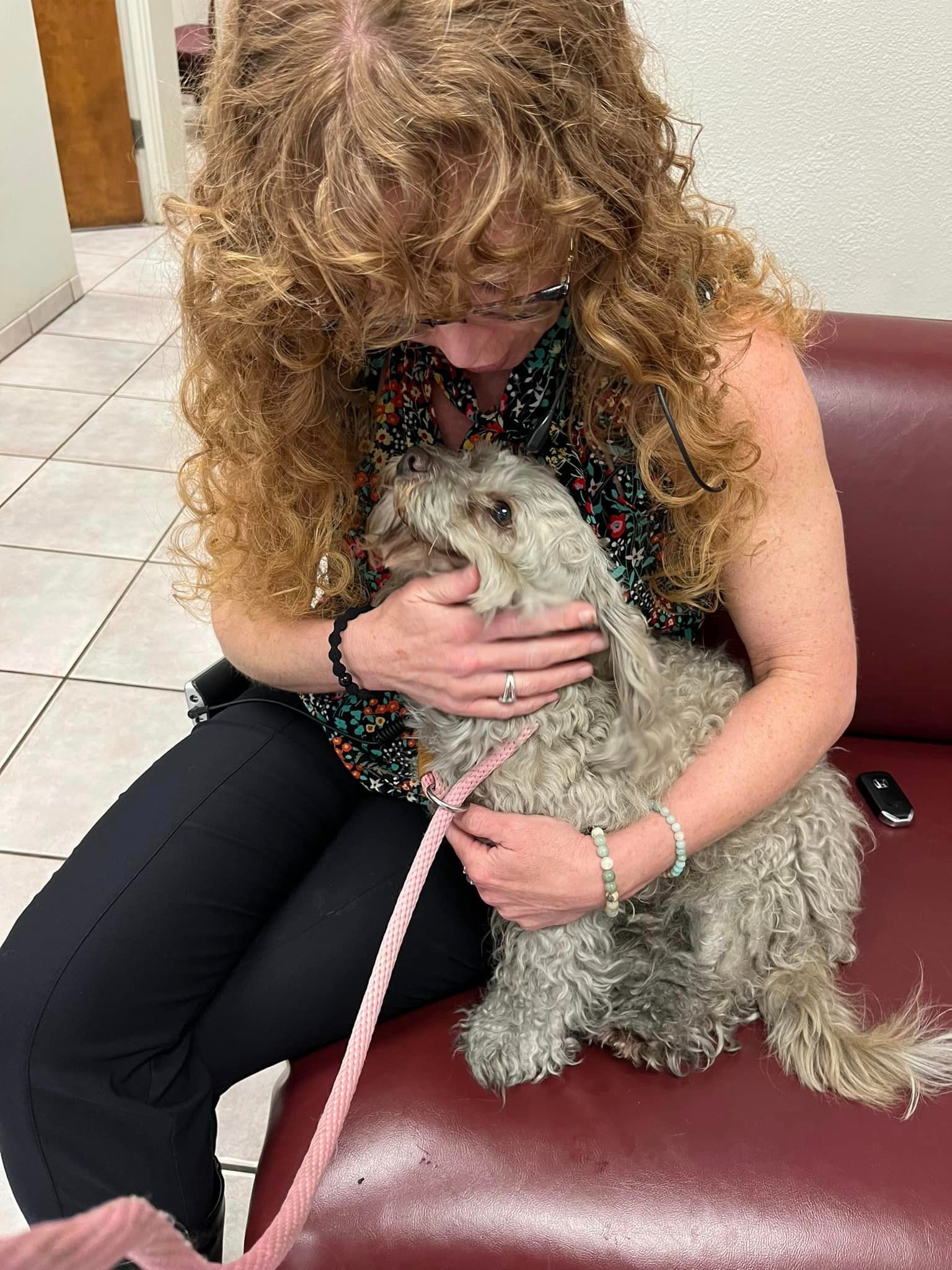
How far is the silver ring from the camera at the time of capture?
889 millimetres

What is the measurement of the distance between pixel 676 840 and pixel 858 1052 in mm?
262

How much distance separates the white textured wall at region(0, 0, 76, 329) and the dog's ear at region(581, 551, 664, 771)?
332 centimetres

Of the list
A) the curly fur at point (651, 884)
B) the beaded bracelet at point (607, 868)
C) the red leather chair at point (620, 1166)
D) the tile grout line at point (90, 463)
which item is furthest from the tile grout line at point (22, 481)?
the beaded bracelet at point (607, 868)

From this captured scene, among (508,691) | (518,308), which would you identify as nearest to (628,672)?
(508,691)

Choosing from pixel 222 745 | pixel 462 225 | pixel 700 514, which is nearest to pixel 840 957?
pixel 700 514

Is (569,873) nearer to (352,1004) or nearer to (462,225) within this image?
(352,1004)

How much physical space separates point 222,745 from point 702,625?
627 mm

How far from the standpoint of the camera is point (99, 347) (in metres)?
3.59

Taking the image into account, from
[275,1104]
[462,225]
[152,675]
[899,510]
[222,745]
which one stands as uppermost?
[462,225]

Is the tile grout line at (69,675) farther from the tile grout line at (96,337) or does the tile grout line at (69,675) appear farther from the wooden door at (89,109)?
the wooden door at (89,109)

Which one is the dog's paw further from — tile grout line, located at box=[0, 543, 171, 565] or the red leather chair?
tile grout line, located at box=[0, 543, 171, 565]

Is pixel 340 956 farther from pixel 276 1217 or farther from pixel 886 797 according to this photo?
pixel 886 797

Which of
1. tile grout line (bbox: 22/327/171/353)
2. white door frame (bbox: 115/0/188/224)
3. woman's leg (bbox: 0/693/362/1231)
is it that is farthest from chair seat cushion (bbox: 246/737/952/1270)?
white door frame (bbox: 115/0/188/224)

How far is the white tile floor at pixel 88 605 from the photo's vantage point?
1.67 meters
